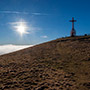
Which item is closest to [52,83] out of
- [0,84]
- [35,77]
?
[35,77]

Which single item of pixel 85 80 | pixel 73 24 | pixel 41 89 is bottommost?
pixel 41 89

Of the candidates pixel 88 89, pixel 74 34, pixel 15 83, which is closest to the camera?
pixel 88 89

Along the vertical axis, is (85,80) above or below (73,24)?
below

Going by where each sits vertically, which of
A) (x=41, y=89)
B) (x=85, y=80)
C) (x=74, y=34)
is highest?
(x=74, y=34)

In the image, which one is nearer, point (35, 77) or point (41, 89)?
point (41, 89)

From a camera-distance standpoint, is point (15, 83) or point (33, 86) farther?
point (15, 83)

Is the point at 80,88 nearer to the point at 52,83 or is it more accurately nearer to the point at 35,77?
the point at 52,83

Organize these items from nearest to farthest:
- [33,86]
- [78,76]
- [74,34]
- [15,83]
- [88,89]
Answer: [88,89] < [33,86] < [15,83] < [78,76] < [74,34]

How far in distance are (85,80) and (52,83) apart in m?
2.95

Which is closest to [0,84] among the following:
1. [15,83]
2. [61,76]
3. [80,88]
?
[15,83]

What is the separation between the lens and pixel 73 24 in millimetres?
40969

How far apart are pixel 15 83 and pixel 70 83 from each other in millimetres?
4696

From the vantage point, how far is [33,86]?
7.20 m

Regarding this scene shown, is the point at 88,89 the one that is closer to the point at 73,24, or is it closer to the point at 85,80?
the point at 85,80
